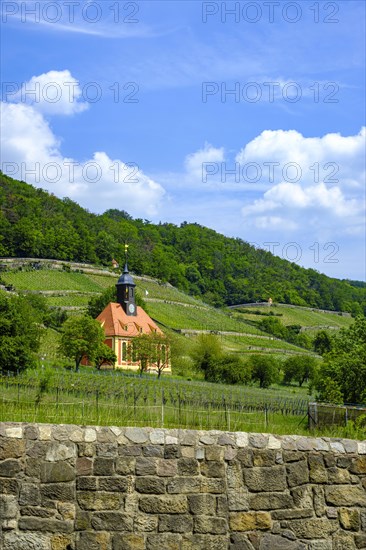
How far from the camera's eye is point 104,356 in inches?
3231

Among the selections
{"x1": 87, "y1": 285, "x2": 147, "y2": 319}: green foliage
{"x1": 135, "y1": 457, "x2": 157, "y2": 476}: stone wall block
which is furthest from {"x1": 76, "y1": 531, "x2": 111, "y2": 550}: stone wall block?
{"x1": 87, "y1": 285, "x2": 147, "y2": 319}: green foliage

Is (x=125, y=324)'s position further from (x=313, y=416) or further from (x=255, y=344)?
(x=313, y=416)

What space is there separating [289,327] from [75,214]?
214 feet

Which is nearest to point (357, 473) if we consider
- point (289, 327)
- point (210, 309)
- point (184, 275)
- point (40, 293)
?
point (40, 293)

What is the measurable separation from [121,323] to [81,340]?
2204 cm

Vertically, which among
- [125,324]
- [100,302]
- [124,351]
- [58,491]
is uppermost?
[100,302]

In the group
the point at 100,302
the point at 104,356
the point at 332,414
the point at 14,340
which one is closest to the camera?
the point at 332,414

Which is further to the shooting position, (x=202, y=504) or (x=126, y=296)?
(x=126, y=296)

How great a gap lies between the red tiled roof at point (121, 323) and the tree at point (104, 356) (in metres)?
6.69

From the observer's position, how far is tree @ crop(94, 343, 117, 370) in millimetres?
78125

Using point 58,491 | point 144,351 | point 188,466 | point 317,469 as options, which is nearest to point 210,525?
point 188,466

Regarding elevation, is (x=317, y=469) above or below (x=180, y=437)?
below

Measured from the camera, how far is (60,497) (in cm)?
766

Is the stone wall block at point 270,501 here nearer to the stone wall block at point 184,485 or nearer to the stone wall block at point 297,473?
the stone wall block at point 297,473
